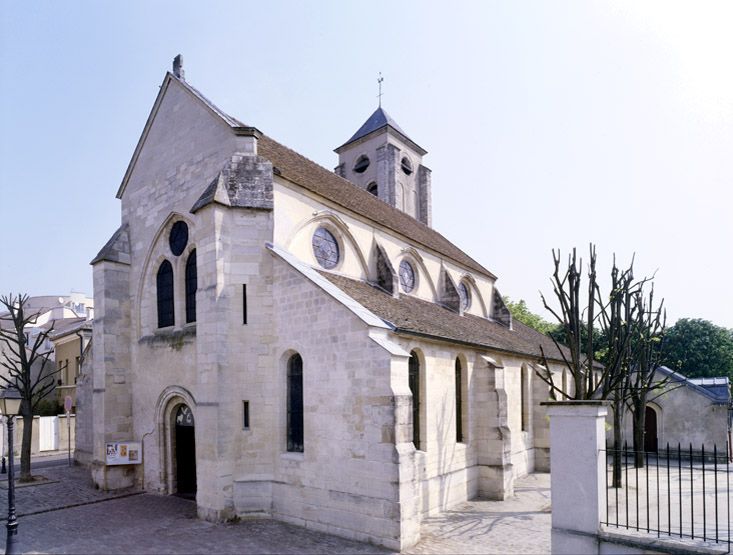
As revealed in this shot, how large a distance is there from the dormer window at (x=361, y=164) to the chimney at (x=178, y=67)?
541 inches

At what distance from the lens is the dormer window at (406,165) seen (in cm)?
2855

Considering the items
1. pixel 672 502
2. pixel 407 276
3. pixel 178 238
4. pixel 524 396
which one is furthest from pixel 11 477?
pixel 524 396

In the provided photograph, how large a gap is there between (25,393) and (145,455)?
18.9ft

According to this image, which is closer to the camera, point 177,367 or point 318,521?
point 318,521

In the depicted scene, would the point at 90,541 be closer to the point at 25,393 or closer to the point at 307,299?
the point at 307,299

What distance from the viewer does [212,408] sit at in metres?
11.7

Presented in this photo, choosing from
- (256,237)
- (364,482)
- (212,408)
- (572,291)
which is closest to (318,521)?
(364,482)

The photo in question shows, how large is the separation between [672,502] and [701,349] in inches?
1219

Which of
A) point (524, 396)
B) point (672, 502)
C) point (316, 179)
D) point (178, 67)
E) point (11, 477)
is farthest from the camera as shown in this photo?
point (524, 396)

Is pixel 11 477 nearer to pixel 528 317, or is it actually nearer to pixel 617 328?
pixel 617 328

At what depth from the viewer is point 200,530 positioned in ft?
35.5

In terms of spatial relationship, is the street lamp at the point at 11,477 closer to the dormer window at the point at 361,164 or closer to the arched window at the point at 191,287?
the arched window at the point at 191,287

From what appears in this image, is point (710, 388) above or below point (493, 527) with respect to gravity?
above

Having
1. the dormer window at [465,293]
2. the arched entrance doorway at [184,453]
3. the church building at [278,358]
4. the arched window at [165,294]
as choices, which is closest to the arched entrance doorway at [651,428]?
the church building at [278,358]
